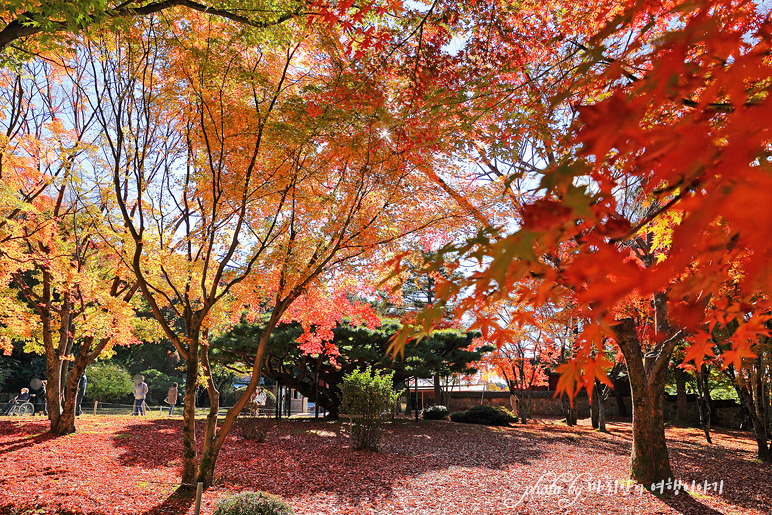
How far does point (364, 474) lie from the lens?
293 inches

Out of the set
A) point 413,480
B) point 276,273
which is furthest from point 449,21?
point 413,480

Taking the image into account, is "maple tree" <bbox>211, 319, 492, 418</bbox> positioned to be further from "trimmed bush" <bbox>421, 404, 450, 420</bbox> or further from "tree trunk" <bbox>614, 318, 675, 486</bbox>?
"tree trunk" <bbox>614, 318, 675, 486</bbox>

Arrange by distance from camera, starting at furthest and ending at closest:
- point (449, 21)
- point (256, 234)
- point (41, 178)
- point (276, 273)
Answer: point (41, 178) < point (256, 234) < point (276, 273) < point (449, 21)

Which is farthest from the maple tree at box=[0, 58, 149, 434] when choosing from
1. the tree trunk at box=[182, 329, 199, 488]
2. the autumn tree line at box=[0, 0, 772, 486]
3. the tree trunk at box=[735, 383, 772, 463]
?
the tree trunk at box=[735, 383, 772, 463]

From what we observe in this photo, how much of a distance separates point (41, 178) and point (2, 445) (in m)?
5.34

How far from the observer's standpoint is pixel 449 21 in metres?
4.77

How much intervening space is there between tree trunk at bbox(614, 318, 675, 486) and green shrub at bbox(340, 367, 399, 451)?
192 inches

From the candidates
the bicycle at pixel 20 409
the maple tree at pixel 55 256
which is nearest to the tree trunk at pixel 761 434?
the maple tree at pixel 55 256

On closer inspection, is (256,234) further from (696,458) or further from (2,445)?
(696,458)

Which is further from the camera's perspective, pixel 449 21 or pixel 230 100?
pixel 230 100

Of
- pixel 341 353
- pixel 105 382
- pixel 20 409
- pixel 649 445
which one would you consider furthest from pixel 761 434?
pixel 105 382

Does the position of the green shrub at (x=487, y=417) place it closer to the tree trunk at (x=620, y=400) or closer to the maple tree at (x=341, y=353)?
the maple tree at (x=341, y=353)

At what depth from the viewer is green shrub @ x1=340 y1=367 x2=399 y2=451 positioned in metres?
9.42

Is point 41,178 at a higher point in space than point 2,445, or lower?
higher
